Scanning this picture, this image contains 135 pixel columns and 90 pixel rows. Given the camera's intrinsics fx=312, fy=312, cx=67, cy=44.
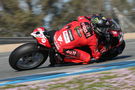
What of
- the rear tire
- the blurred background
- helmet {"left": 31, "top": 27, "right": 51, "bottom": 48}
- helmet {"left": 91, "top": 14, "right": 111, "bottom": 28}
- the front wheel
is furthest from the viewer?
the blurred background

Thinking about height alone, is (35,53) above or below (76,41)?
below

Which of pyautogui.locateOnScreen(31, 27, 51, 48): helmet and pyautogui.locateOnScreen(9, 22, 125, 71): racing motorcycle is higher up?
pyautogui.locateOnScreen(31, 27, 51, 48): helmet

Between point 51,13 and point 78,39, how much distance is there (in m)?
17.5

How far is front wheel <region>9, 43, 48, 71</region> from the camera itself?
6.88 metres

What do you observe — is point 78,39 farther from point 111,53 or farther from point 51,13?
point 51,13

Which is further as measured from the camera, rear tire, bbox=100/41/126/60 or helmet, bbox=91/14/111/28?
rear tire, bbox=100/41/126/60

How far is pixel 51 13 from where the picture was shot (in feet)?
81.6

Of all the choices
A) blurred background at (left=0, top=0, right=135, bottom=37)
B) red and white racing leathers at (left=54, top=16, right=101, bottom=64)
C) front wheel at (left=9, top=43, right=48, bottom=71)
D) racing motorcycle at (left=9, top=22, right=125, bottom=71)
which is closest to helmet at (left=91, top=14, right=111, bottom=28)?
red and white racing leathers at (left=54, top=16, right=101, bottom=64)

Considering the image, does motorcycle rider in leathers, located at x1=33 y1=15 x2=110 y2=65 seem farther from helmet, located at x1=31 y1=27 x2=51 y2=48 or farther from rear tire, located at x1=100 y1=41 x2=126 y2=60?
rear tire, located at x1=100 y1=41 x2=126 y2=60

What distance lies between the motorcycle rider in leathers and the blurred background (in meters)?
14.5

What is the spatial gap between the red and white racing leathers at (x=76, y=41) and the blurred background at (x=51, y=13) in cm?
1447

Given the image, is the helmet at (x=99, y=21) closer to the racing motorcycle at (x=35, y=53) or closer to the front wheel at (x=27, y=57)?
the racing motorcycle at (x=35, y=53)

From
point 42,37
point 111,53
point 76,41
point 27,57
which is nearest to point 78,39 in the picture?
point 76,41

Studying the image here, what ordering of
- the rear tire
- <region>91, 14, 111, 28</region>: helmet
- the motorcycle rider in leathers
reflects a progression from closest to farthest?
the motorcycle rider in leathers, <region>91, 14, 111, 28</region>: helmet, the rear tire
